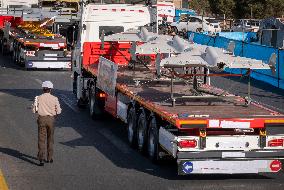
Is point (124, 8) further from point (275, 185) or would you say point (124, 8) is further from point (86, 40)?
point (275, 185)

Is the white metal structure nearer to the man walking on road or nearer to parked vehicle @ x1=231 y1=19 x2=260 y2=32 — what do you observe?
the man walking on road

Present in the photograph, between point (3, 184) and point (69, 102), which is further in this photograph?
point (69, 102)

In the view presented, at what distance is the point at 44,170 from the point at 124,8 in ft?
35.1

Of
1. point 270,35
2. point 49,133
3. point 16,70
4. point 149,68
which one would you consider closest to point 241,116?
point 49,133

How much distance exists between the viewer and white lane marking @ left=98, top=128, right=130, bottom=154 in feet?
61.1

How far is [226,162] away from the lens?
49.3 feet

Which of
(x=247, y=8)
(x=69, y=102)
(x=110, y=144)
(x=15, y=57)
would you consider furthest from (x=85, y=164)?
(x=247, y=8)

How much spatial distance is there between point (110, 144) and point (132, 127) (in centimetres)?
95

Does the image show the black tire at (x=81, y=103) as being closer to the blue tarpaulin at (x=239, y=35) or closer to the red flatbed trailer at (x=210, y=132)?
the red flatbed trailer at (x=210, y=132)

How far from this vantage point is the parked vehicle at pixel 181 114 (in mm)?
14977

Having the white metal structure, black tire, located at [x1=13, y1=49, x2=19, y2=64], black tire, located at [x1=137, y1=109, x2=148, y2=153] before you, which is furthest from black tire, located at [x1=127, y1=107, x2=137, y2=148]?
black tire, located at [x1=13, y1=49, x2=19, y2=64]

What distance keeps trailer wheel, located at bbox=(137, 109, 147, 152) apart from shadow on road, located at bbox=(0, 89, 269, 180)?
219 millimetres

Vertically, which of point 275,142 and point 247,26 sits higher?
point 275,142

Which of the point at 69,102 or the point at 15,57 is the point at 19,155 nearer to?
the point at 69,102
